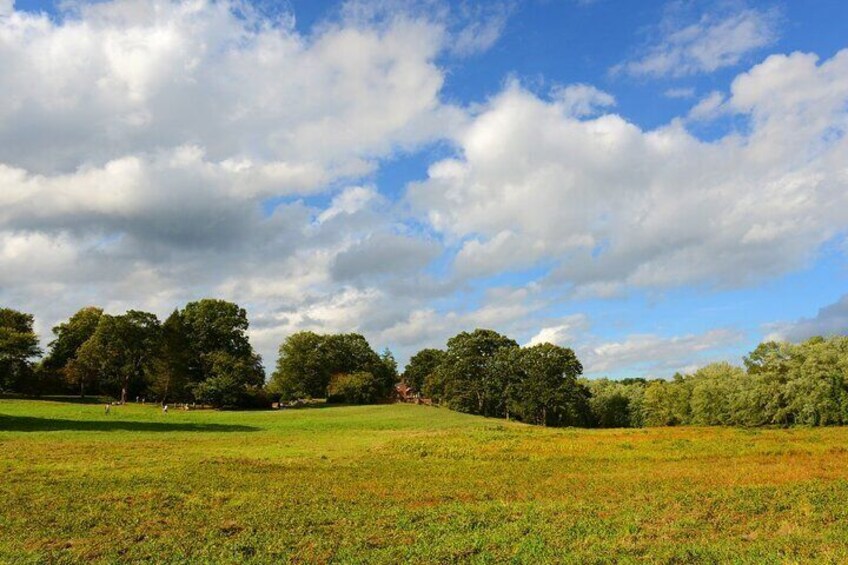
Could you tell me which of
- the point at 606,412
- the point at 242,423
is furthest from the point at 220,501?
the point at 606,412

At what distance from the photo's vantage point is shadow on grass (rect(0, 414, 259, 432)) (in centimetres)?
5399

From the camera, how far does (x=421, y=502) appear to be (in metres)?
23.0

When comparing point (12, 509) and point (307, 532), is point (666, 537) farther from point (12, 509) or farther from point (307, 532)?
point (12, 509)

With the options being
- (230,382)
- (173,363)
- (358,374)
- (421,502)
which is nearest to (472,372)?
(358,374)

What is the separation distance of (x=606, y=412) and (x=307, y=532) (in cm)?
13805

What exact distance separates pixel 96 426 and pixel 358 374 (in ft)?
253

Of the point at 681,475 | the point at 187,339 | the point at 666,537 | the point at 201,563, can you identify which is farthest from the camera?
the point at 187,339

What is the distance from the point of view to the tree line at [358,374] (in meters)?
95.8

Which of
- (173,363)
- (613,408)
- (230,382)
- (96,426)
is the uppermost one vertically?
(173,363)

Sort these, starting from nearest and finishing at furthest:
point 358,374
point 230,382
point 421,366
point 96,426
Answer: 1. point 96,426
2. point 230,382
3. point 358,374
4. point 421,366

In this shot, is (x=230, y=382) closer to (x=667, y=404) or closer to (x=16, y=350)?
(x=16, y=350)

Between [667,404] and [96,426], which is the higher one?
[667,404]

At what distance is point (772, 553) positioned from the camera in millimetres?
14930

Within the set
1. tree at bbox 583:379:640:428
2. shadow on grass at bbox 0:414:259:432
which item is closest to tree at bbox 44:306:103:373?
shadow on grass at bbox 0:414:259:432
